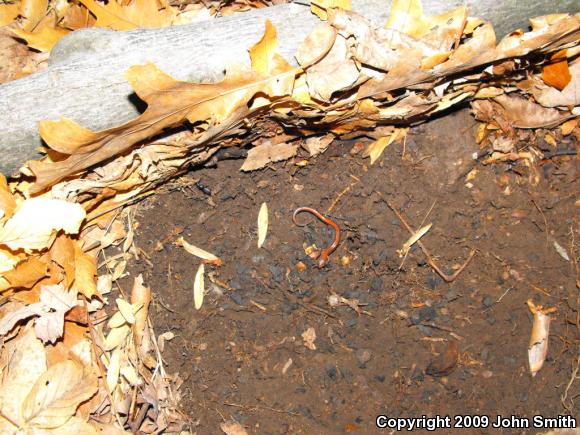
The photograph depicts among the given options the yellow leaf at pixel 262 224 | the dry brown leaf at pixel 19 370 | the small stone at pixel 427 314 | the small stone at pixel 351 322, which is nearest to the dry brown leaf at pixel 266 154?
the yellow leaf at pixel 262 224

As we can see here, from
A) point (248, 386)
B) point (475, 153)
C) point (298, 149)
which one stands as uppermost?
point (298, 149)

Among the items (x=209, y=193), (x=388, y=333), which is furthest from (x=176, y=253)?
(x=388, y=333)

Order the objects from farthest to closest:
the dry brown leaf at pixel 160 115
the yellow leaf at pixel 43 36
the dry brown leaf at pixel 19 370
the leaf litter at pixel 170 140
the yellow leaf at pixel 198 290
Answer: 1. the yellow leaf at pixel 43 36
2. the yellow leaf at pixel 198 290
3. the dry brown leaf at pixel 19 370
4. the leaf litter at pixel 170 140
5. the dry brown leaf at pixel 160 115

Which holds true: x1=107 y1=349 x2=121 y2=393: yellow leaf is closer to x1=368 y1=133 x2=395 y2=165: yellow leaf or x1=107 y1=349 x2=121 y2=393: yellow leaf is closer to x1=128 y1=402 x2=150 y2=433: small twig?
x1=128 y1=402 x2=150 y2=433: small twig

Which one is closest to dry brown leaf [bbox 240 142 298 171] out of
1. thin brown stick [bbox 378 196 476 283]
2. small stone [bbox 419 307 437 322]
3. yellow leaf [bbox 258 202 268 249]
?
yellow leaf [bbox 258 202 268 249]

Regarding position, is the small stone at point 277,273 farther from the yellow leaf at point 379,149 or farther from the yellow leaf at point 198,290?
the yellow leaf at point 379,149

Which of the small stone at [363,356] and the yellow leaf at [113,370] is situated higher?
the yellow leaf at [113,370]

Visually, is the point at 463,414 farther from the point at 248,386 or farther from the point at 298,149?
the point at 298,149
